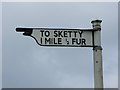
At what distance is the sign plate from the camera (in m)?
4.59

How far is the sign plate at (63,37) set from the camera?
4586 mm

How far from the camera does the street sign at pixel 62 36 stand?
4578 millimetres

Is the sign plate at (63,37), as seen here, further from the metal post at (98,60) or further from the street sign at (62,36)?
the metal post at (98,60)

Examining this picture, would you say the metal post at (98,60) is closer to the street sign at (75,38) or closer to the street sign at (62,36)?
the street sign at (75,38)

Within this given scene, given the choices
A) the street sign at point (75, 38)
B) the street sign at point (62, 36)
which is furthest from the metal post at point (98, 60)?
the street sign at point (62, 36)

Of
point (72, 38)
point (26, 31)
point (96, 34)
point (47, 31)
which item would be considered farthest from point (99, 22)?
point (26, 31)

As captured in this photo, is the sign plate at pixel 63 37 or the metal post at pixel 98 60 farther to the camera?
the sign plate at pixel 63 37

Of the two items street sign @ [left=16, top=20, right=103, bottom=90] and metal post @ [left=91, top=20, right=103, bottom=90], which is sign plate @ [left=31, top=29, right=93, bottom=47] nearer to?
street sign @ [left=16, top=20, right=103, bottom=90]

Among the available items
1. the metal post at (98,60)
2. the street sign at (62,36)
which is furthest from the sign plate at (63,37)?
the metal post at (98,60)

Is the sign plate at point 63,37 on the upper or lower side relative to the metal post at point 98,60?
upper

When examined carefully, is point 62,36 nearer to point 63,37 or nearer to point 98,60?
point 63,37

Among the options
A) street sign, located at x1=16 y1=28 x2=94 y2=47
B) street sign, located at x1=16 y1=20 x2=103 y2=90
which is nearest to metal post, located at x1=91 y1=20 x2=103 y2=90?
street sign, located at x1=16 y1=20 x2=103 y2=90

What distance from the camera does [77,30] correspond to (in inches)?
187

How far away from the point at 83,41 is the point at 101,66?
1.65 ft
